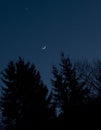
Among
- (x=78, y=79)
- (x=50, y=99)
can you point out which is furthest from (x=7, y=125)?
(x=78, y=79)

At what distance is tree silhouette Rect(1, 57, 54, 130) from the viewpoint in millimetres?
25203

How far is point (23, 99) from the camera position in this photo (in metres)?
26.1

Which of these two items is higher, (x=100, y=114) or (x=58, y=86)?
(x=58, y=86)

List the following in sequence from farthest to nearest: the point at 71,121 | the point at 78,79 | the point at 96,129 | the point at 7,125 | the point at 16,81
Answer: the point at 78,79 → the point at 16,81 → the point at 7,125 → the point at 71,121 → the point at 96,129

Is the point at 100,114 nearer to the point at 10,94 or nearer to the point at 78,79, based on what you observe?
the point at 10,94

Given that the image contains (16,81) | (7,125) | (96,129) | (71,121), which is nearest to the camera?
(96,129)

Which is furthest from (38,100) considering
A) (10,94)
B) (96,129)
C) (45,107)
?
(96,129)

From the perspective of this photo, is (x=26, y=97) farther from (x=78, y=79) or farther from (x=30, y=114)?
(x=78, y=79)

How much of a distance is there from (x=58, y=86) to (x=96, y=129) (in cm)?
2006

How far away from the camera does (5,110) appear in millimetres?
25781

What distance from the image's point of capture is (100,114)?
13.0 meters

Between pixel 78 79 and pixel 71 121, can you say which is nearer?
pixel 71 121

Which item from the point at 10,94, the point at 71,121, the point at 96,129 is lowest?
the point at 96,129

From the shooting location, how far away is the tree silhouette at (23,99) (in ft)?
82.7
